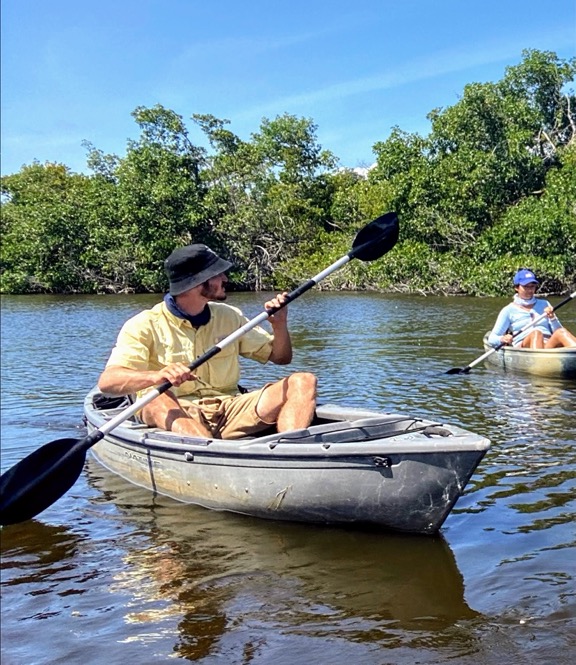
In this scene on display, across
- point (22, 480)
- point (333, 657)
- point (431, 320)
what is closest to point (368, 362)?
point (431, 320)

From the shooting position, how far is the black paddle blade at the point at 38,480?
13.4 ft

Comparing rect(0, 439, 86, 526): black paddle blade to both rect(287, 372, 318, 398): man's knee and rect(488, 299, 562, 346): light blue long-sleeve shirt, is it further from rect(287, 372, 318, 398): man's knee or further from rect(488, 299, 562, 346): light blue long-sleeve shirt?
rect(488, 299, 562, 346): light blue long-sleeve shirt

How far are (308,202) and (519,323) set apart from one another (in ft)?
88.9

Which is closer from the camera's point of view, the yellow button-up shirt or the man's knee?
the man's knee

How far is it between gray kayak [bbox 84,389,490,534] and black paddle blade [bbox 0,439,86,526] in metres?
0.61

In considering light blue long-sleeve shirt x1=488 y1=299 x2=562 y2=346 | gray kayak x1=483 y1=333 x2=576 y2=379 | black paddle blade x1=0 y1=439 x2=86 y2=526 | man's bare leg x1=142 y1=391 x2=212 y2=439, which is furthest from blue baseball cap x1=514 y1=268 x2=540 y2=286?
black paddle blade x1=0 y1=439 x2=86 y2=526

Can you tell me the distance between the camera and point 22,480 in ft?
13.6

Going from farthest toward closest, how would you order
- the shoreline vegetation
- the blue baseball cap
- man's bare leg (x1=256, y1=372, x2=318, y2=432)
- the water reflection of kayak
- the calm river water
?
the shoreline vegetation < the blue baseball cap < man's bare leg (x1=256, y1=372, x2=318, y2=432) < the water reflection of kayak < the calm river water

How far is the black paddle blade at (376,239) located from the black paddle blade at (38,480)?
95.2 inches

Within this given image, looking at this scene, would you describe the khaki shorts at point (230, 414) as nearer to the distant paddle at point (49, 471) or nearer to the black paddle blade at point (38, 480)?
the distant paddle at point (49, 471)

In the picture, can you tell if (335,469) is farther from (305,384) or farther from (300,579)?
(305,384)

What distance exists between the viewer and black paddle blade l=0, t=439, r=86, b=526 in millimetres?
4074

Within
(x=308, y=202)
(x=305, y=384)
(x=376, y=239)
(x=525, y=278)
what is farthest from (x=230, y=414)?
(x=308, y=202)

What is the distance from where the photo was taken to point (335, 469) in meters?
4.12
